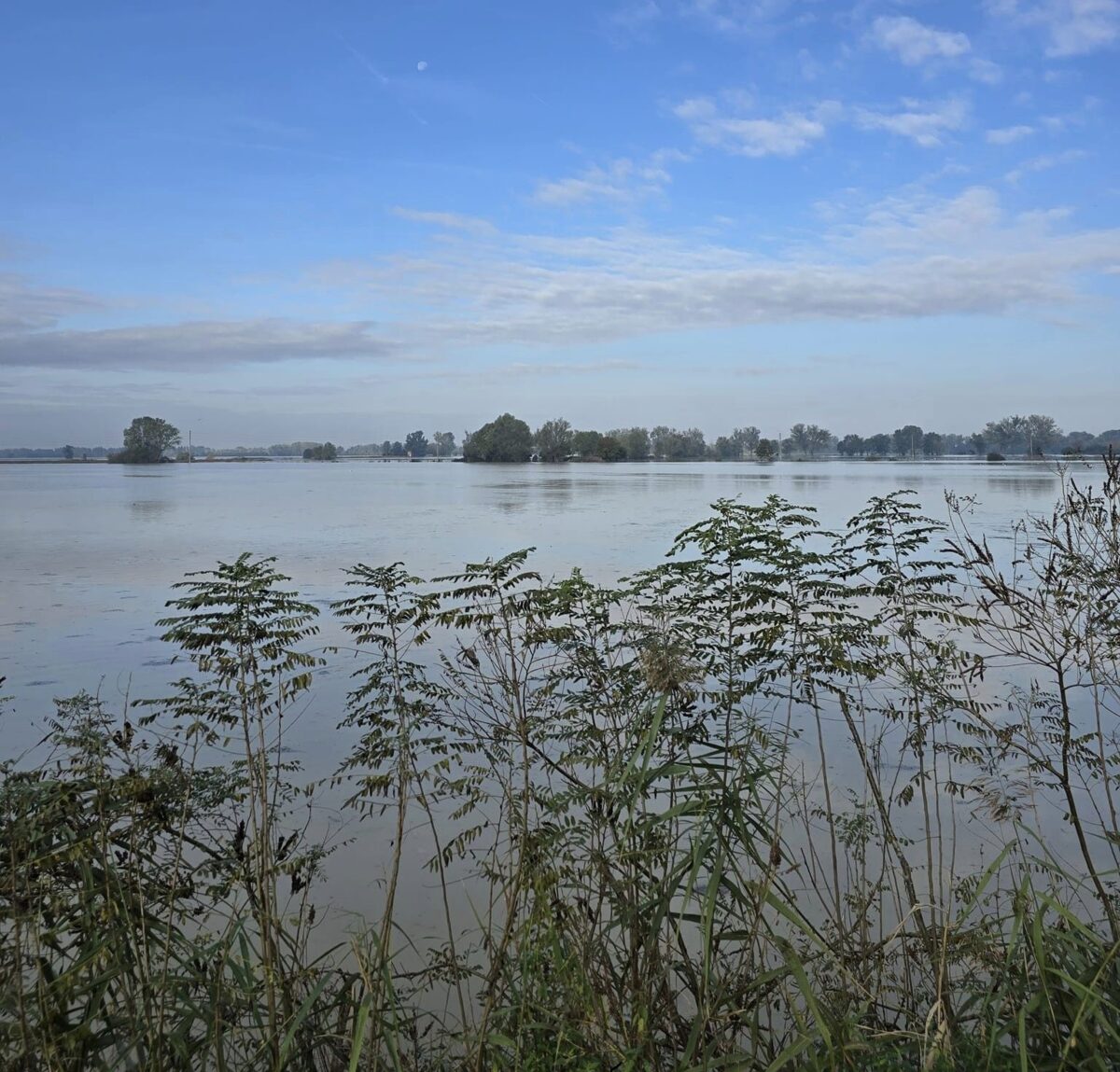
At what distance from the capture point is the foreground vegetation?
9.57ft

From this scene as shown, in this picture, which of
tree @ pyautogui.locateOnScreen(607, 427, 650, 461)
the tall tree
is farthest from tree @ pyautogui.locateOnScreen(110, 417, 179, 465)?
tree @ pyautogui.locateOnScreen(607, 427, 650, 461)

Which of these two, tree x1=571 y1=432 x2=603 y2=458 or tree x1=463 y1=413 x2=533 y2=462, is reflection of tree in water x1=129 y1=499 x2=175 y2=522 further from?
tree x1=571 y1=432 x2=603 y2=458

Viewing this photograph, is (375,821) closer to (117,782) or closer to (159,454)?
(117,782)

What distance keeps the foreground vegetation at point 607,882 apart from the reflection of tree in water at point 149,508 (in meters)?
23.1

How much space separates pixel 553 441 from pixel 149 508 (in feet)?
309

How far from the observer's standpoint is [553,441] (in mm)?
125188

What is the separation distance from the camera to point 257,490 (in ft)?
158

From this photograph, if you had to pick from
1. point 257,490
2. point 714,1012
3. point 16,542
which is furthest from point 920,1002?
point 257,490

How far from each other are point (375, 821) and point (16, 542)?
62.5ft

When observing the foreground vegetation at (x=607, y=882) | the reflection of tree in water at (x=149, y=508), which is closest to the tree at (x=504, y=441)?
the reflection of tree in water at (x=149, y=508)

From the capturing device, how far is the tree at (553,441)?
124 meters

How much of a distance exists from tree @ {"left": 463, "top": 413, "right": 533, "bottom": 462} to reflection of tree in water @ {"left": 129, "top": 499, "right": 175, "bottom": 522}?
83.1 m

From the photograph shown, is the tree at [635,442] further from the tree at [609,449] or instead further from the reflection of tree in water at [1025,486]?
the reflection of tree in water at [1025,486]

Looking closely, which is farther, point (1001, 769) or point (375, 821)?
point (1001, 769)
